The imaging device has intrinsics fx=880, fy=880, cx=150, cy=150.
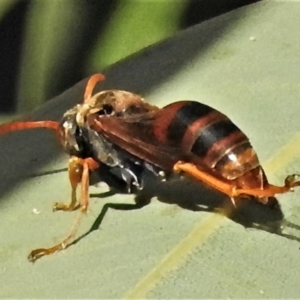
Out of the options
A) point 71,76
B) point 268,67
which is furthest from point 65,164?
point 71,76

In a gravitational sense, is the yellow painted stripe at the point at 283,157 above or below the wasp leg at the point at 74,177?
below

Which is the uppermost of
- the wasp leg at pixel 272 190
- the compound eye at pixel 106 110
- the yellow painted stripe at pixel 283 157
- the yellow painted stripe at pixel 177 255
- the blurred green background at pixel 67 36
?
the compound eye at pixel 106 110

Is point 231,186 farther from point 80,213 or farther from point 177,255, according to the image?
point 80,213

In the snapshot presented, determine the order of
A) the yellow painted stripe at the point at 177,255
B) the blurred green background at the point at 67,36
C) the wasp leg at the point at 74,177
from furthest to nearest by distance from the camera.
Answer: the blurred green background at the point at 67,36 < the wasp leg at the point at 74,177 < the yellow painted stripe at the point at 177,255

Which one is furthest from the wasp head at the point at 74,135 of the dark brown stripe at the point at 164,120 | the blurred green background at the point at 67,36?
the blurred green background at the point at 67,36

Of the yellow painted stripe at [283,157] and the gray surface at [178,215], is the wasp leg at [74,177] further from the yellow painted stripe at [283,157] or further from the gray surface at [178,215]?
the yellow painted stripe at [283,157]

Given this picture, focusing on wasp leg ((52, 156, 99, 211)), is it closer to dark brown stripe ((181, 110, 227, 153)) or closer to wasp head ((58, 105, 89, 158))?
wasp head ((58, 105, 89, 158))

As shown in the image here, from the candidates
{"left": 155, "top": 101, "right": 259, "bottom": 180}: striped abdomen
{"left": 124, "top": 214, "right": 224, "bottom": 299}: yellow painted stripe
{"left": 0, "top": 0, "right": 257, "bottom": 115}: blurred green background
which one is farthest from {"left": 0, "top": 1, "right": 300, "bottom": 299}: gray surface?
{"left": 0, "top": 0, "right": 257, "bottom": 115}: blurred green background
